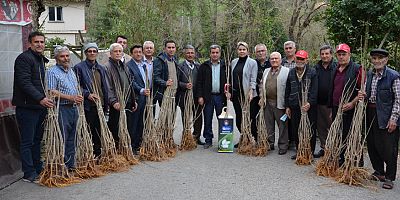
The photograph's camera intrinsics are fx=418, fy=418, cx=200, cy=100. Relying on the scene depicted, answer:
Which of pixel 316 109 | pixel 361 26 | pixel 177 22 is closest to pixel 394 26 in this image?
pixel 361 26

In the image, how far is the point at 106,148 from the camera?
4953 mm

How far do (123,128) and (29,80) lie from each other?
136cm

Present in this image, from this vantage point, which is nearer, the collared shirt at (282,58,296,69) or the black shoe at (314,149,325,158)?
the black shoe at (314,149,325,158)

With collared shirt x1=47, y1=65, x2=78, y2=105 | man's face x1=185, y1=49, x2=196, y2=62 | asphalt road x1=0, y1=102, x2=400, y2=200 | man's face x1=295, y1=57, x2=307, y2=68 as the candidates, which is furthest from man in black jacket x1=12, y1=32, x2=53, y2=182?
man's face x1=295, y1=57, x2=307, y2=68

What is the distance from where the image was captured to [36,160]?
15.1ft

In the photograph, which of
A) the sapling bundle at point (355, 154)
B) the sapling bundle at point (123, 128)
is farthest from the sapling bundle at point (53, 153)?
the sapling bundle at point (355, 154)

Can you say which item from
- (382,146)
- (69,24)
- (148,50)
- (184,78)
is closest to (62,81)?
(148,50)

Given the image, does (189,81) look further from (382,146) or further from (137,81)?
(382,146)

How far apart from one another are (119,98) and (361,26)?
4.14 meters

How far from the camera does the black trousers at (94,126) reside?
16.3ft

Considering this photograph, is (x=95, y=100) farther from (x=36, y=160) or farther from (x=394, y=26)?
(x=394, y=26)

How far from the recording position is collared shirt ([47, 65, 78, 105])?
438 centimetres

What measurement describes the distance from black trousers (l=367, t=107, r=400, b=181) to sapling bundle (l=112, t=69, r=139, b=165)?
2789 mm

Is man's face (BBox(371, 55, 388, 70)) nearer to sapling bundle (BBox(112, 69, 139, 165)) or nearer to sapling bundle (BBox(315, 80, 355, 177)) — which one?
sapling bundle (BBox(315, 80, 355, 177))
